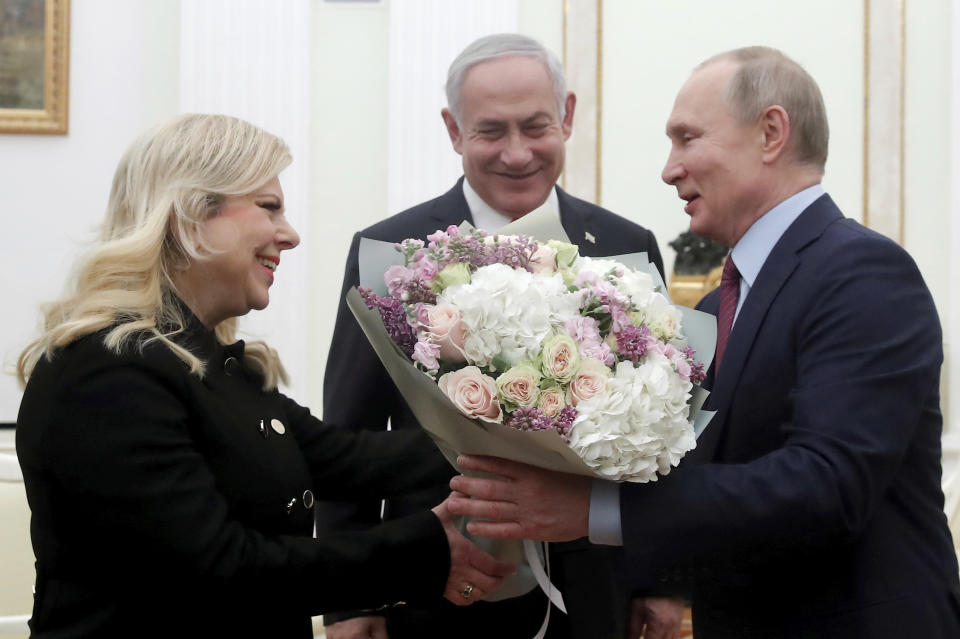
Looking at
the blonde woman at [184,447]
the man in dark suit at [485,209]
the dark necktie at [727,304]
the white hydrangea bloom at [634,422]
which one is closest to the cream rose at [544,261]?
the white hydrangea bloom at [634,422]

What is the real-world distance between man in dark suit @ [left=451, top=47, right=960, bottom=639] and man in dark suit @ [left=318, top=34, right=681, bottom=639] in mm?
632

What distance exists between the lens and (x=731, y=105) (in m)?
2.38

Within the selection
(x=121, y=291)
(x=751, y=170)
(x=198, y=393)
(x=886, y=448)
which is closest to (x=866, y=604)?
(x=886, y=448)

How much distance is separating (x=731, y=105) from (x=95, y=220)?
19.0 ft

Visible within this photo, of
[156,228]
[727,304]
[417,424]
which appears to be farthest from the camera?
[417,424]

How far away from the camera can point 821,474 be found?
1871mm

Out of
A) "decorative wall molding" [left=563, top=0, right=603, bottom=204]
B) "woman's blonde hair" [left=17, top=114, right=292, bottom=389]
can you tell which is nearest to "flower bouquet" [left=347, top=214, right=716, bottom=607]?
"woman's blonde hair" [left=17, top=114, right=292, bottom=389]

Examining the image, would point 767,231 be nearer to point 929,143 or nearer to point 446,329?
point 446,329

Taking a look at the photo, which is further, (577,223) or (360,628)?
(577,223)

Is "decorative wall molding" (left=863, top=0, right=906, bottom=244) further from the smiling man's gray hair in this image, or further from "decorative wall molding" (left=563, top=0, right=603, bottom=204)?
the smiling man's gray hair

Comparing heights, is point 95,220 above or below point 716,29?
below

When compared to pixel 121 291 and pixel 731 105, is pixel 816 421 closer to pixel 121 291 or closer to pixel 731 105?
pixel 731 105

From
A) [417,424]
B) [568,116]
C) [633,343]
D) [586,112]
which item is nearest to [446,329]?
[633,343]

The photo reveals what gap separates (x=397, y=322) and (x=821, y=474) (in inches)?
31.7
